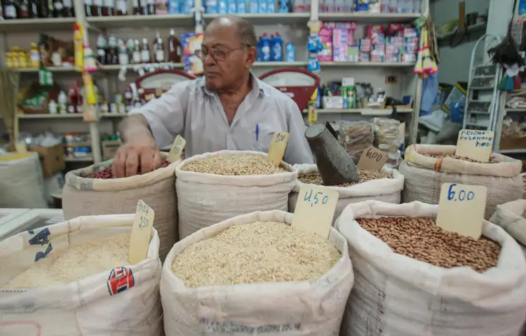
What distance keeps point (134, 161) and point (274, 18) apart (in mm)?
2925

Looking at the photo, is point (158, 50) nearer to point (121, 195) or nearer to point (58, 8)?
point (58, 8)

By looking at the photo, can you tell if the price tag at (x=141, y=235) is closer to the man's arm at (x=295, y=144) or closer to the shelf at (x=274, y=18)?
the man's arm at (x=295, y=144)

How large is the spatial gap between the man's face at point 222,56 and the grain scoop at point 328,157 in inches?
34.5

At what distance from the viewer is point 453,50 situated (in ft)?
17.6

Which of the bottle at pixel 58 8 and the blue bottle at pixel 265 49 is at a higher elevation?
the bottle at pixel 58 8

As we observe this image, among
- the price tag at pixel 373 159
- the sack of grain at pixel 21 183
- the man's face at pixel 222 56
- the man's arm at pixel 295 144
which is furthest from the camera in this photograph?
the sack of grain at pixel 21 183

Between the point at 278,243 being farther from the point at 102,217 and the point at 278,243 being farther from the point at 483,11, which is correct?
the point at 483,11

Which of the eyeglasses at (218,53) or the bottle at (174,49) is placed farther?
the bottle at (174,49)

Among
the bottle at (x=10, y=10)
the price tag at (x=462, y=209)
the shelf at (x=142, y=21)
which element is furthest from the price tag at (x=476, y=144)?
the bottle at (x=10, y=10)

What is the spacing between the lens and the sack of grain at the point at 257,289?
1.45 ft

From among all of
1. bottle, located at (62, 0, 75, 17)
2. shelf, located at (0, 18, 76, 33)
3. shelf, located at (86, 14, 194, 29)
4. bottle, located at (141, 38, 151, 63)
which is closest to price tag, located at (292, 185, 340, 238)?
shelf, located at (86, 14, 194, 29)

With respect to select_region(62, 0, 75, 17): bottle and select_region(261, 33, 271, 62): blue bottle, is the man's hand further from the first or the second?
select_region(62, 0, 75, 17): bottle

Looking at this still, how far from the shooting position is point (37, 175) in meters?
2.87

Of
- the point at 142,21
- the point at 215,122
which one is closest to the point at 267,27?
the point at 142,21
